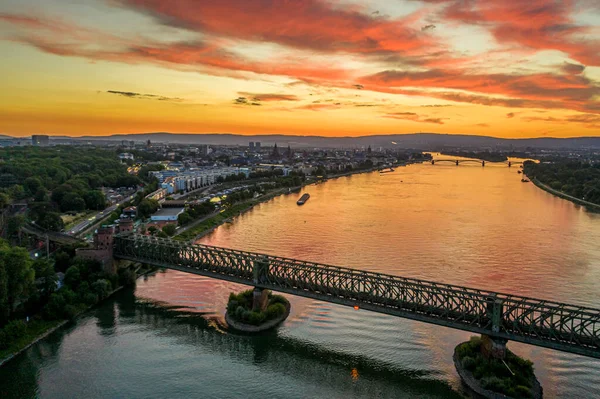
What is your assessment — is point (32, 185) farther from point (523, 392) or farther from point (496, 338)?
point (523, 392)

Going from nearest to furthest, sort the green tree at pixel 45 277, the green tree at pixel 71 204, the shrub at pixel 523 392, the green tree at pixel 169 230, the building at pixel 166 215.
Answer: the shrub at pixel 523 392, the green tree at pixel 45 277, the green tree at pixel 169 230, the building at pixel 166 215, the green tree at pixel 71 204

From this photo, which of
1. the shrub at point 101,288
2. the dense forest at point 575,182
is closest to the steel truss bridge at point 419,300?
the shrub at point 101,288

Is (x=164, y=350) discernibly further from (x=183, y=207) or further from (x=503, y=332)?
(x=183, y=207)

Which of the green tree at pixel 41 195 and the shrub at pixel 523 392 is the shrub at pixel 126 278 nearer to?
the shrub at pixel 523 392

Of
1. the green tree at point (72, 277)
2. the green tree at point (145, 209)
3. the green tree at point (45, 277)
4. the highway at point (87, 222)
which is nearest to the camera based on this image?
the green tree at point (45, 277)

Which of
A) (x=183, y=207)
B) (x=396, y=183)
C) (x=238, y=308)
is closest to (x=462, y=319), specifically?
(x=238, y=308)

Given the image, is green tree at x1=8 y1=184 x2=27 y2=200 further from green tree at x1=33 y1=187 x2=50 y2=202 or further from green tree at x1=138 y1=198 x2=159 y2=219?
green tree at x1=138 y1=198 x2=159 y2=219

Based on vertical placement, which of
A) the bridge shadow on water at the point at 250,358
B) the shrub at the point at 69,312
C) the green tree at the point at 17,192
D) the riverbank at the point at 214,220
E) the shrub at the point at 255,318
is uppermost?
the green tree at the point at 17,192
